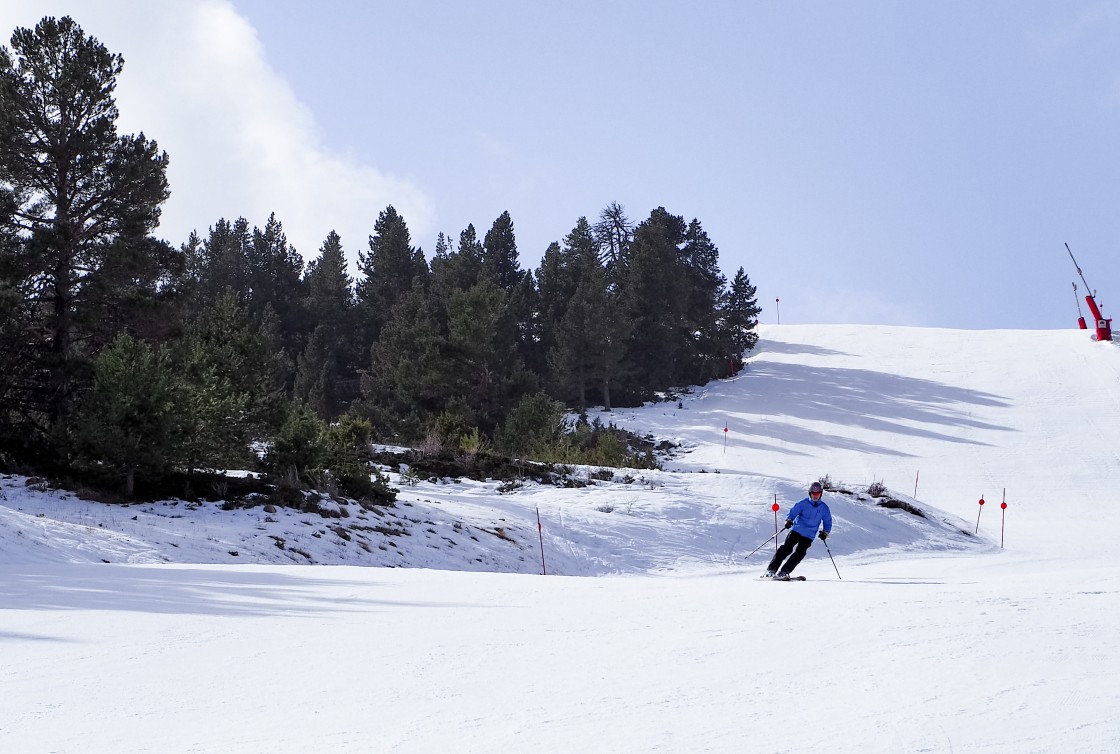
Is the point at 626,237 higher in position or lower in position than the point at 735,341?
higher

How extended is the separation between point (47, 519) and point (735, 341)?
5898 cm

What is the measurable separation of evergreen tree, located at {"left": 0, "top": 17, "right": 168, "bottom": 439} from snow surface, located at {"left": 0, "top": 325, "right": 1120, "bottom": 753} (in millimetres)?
6927

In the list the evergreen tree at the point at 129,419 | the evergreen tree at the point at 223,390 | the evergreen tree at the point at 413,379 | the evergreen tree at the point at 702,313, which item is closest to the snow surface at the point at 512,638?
the evergreen tree at the point at 129,419

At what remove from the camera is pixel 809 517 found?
13.8 m

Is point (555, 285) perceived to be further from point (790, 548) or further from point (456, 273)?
point (790, 548)

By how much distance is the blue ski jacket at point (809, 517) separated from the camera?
1374cm

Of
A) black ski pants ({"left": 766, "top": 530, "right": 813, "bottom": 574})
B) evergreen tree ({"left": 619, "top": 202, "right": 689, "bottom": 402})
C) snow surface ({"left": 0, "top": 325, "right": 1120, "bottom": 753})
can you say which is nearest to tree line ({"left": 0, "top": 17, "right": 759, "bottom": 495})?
snow surface ({"left": 0, "top": 325, "right": 1120, "bottom": 753})

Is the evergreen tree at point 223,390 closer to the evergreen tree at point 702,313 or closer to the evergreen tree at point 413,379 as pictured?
the evergreen tree at point 413,379

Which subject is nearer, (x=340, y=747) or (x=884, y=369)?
(x=340, y=747)

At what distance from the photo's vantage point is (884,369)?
67.4m

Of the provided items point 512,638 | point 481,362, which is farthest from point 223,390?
point 481,362

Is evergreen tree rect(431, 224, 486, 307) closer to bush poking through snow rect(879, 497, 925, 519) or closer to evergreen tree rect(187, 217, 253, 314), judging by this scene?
evergreen tree rect(187, 217, 253, 314)

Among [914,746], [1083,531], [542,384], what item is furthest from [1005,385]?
[914,746]

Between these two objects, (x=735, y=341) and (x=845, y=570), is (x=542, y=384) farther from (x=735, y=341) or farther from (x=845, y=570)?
(x=845, y=570)
